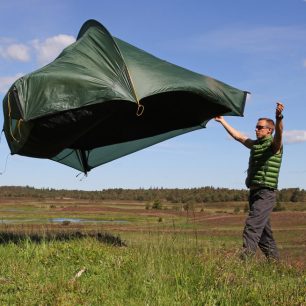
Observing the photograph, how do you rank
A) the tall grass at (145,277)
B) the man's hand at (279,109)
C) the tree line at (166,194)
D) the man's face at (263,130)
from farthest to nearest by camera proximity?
the tree line at (166,194)
the man's face at (263,130)
the man's hand at (279,109)
the tall grass at (145,277)

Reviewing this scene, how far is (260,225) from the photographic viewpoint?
837 cm

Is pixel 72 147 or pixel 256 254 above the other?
pixel 72 147

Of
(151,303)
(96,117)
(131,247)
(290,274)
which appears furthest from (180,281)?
(96,117)

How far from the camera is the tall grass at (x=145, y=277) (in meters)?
6.11

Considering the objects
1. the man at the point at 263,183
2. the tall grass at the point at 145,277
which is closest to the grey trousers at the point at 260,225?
the man at the point at 263,183

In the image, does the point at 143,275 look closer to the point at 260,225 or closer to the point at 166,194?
the point at 260,225

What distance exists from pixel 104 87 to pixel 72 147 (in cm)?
410

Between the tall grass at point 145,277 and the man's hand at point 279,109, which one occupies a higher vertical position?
the man's hand at point 279,109

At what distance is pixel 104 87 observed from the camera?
331 inches

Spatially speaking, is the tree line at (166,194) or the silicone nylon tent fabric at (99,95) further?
the tree line at (166,194)

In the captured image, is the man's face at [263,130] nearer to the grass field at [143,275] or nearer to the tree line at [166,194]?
the grass field at [143,275]

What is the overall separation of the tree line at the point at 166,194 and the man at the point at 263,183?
32.8 meters

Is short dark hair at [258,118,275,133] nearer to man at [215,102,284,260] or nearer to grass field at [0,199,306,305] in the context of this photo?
man at [215,102,284,260]

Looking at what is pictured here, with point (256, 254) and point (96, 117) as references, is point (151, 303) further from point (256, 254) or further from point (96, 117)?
point (96, 117)
